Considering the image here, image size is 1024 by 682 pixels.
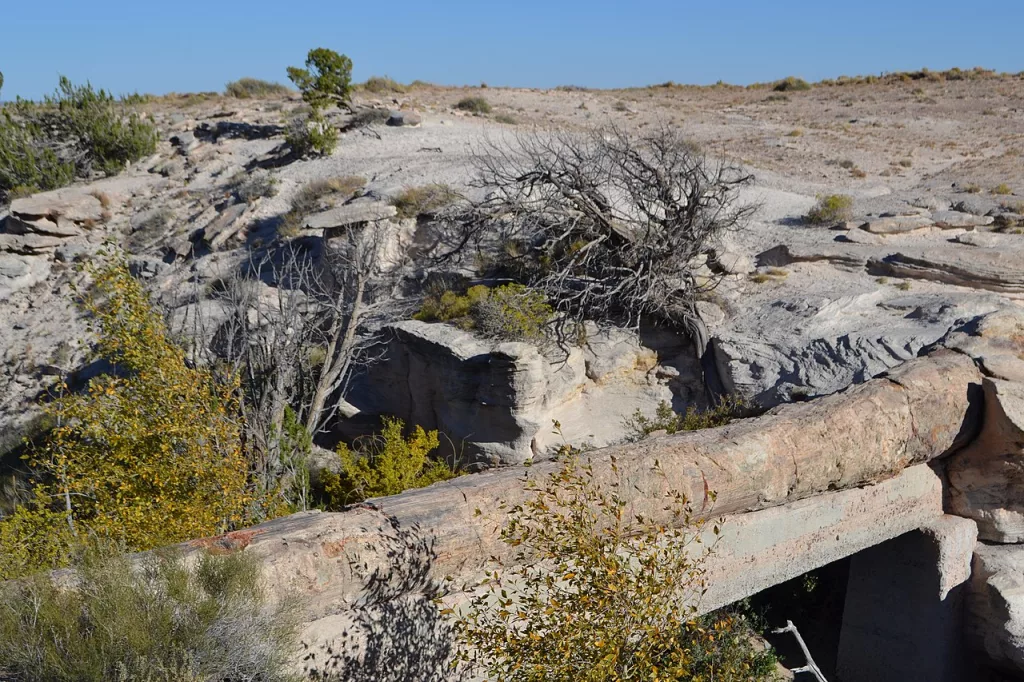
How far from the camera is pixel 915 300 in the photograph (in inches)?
435

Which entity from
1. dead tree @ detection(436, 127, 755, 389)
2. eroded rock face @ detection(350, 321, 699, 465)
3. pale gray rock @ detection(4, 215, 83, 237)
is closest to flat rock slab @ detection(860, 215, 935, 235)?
dead tree @ detection(436, 127, 755, 389)

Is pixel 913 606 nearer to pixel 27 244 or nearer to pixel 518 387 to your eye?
pixel 518 387

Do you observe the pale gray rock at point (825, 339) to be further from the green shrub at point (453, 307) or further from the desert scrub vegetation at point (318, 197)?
the desert scrub vegetation at point (318, 197)

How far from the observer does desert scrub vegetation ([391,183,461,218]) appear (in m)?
14.4

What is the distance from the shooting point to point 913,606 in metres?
7.02

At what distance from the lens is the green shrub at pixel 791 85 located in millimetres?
35812

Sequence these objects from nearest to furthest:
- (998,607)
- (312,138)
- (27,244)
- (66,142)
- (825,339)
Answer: (998,607) → (825,339) → (27,244) → (312,138) → (66,142)

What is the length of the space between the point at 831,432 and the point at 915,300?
6.13m

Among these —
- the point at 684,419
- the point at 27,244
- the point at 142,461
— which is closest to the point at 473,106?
the point at 27,244

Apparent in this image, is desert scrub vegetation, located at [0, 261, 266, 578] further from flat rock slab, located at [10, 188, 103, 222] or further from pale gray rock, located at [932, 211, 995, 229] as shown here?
flat rock slab, located at [10, 188, 103, 222]

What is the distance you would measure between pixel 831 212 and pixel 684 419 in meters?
6.96

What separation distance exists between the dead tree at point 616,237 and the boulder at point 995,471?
186 inches

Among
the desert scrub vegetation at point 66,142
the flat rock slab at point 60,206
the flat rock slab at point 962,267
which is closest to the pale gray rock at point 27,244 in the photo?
the flat rock slab at point 60,206

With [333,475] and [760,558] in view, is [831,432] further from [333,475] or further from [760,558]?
[333,475]
